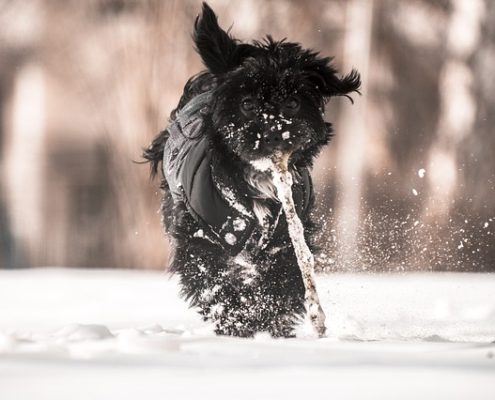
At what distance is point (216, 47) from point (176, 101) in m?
5.69

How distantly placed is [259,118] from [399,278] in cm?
412

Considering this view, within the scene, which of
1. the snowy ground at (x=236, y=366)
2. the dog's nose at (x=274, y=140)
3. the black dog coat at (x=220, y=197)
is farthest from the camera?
the black dog coat at (x=220, y=197)

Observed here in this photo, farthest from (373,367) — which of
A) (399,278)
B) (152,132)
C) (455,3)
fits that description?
(455,3)

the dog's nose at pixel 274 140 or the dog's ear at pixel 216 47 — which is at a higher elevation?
the dog's ear at pixel 216 47

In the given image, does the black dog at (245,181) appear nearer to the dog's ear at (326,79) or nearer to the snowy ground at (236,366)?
the dog's ear at (326,79)

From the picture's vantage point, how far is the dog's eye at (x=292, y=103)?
4068 millimetres

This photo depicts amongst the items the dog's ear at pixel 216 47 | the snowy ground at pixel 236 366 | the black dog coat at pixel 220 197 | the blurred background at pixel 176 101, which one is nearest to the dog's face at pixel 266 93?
the dog's ear at pixel 216 47

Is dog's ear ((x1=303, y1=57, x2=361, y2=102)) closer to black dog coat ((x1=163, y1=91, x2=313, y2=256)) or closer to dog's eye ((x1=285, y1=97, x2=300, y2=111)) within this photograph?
dog's eye ((x1=285, y1=97, x2=300, y2=111))

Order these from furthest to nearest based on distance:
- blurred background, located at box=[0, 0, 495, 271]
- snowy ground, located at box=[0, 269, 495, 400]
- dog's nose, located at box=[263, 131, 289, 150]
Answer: blurred background, located at box=[0, 0, 495, 271]
dog's nose, located at box=[263, 131, 289, 150]
snowy ground, located at box=[0, 269, 495, 400]

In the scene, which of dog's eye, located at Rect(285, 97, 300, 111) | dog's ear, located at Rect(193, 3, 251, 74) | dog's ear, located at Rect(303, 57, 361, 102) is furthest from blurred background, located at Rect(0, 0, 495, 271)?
dog's eye, located at Rect(285, 97, 300, 111)

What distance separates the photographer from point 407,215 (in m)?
9.95

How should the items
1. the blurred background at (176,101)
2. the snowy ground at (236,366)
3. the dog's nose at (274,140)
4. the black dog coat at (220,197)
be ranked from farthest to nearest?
the blurred background at (176,101) → the black dog coat at (220,197) → the dog's nose at (274,140) → the snowy ground at (236,366)

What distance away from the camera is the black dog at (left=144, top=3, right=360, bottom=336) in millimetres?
4117

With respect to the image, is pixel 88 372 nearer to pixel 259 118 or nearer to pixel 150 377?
pixel 150 377
